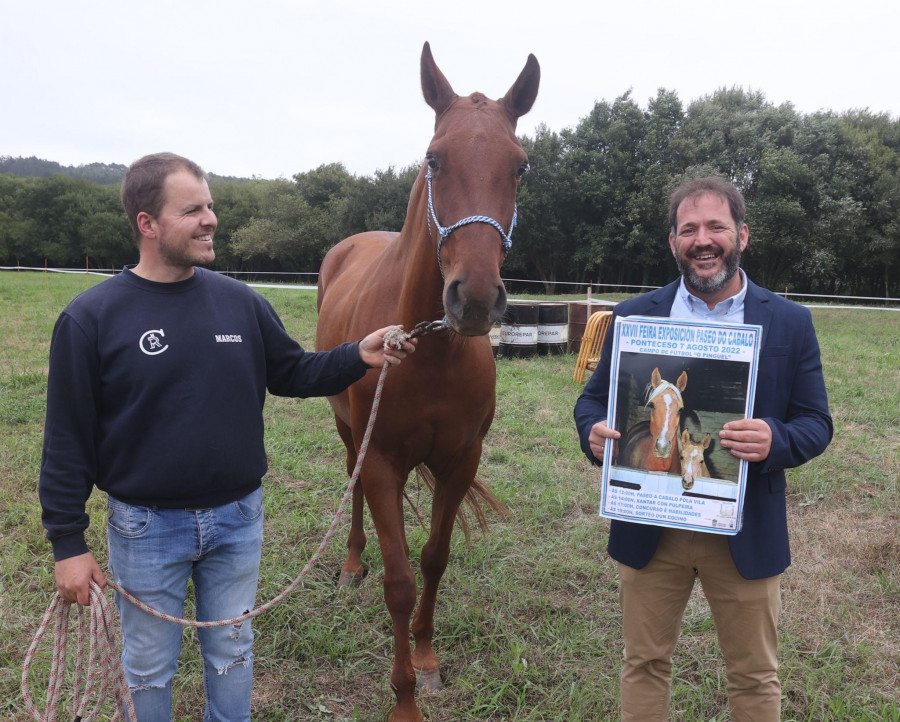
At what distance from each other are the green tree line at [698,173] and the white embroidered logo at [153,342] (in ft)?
51.9

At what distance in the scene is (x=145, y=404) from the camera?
1606mm

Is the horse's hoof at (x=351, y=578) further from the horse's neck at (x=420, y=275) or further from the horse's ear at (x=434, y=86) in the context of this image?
the horse's ear at (x=434, y=86)

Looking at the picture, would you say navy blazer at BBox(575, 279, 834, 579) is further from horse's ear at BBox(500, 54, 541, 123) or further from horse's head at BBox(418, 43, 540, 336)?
horse's ear at BBox(500, 54, 541, 123)

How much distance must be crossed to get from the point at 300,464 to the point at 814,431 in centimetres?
386

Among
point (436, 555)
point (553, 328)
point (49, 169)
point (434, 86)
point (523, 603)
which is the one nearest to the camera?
point (434, 86)

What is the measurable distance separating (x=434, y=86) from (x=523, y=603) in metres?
2.53

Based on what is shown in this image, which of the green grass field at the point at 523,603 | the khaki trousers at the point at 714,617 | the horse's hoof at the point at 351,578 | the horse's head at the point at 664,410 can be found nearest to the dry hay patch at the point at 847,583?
the green grass field at the point at 523,603

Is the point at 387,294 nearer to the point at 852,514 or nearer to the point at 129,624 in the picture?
the point at 129,624

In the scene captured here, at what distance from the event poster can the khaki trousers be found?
205 millimetres

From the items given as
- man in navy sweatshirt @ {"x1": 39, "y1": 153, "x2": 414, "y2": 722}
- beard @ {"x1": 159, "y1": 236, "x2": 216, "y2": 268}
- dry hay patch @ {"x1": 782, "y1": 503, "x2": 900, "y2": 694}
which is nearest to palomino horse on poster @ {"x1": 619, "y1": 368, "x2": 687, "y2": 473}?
man in navy sweatshirt @ {"x1": 39, "y1": 153, "x2": 414, "y2": 722}

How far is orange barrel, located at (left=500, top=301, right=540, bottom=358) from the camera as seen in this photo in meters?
8.83

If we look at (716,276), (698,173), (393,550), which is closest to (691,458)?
(716,276)

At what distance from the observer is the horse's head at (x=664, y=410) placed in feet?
5.43

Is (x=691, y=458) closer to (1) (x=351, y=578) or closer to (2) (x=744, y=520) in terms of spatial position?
(2) (x=744, y=520)
